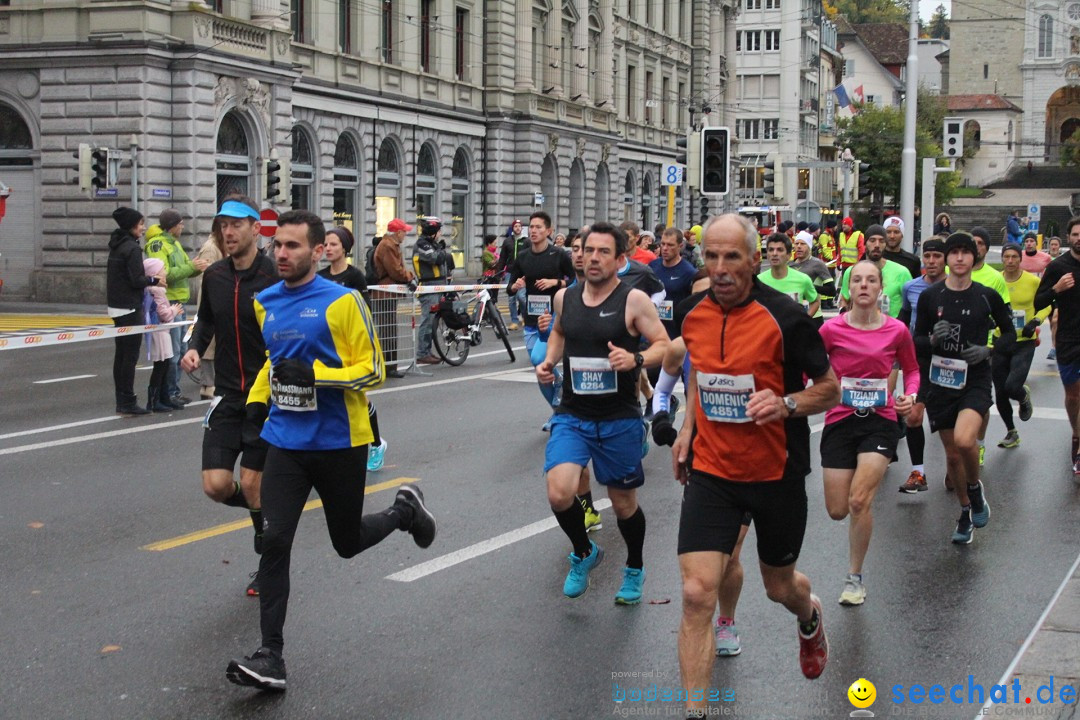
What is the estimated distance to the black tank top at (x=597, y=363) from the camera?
22.3 ft

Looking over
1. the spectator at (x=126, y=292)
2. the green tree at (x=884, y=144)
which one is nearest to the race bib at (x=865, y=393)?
the spectator at (x=126, y=292)

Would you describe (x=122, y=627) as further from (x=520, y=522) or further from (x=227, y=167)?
(x=227, y=167)

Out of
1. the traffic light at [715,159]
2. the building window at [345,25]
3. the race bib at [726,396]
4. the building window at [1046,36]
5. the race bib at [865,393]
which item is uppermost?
the building window at [1046,36]

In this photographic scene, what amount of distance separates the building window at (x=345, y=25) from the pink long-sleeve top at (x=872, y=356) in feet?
114

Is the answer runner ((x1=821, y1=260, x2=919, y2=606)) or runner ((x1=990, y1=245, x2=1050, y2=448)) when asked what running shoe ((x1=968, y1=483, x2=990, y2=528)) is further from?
runner ((x1=990, y1=245, x2=1050, y2=448))

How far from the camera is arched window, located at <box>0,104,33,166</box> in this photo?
31.8 meters

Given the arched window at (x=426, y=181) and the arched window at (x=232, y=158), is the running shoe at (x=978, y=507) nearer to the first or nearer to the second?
the arched window at (x=232, y=158)

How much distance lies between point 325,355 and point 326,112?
33.8 meters

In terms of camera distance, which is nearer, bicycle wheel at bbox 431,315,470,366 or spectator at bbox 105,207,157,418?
spectator at bbox 105,207,157,418

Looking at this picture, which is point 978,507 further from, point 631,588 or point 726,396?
point 726,396

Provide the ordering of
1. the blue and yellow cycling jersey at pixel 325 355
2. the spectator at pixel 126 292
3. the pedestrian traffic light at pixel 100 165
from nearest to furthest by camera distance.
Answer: the blue and yellow cycling jersey at pixel 325 355 < the spectator at pixel 126 292 < the pedestrian traffic light at pixel 100 165

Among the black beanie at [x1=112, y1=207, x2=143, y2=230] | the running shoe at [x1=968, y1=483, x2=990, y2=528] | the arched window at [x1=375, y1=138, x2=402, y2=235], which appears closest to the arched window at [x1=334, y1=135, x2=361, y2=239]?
the arched window at [x1=375, y1=138, x2=402, y2=235]

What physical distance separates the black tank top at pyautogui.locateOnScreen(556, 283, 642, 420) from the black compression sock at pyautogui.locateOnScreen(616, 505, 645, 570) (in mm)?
503

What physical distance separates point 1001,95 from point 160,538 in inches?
4840
